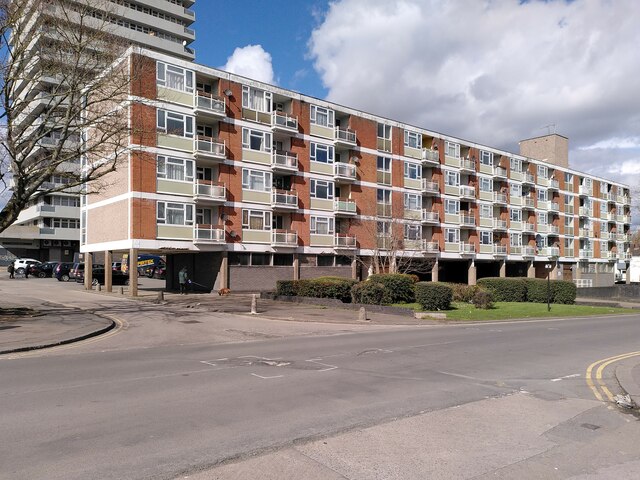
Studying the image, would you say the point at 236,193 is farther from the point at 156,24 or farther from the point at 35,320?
the point at 156,24

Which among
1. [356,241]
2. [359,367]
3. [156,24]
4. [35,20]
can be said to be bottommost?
[359,367]

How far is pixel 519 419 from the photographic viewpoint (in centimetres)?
706

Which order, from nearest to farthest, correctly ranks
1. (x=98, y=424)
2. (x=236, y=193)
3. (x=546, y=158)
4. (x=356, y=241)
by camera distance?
(x=98, y=424)
(x=236, y=193)
(x=356, y=241)
(x=546, y=158)

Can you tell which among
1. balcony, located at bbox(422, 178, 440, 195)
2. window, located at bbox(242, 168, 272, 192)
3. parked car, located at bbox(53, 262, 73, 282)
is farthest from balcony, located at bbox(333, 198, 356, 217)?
parked car, located at bbox(53, 262, 73, 282)

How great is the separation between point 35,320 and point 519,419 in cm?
1651

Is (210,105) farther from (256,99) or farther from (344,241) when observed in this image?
(344,241)

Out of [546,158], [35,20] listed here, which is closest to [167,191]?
[35,20]

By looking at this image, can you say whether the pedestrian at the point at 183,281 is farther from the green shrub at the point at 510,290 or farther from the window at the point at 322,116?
the green shrub at the point at 510,290

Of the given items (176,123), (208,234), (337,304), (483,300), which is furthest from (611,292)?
(176,123)

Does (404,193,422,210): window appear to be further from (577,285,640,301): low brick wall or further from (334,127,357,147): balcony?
(577,285,640,301): low brick wall

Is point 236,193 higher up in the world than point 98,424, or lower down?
higher up

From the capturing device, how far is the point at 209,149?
36.0m

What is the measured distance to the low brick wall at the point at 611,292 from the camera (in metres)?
51.7

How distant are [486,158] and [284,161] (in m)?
29.8
